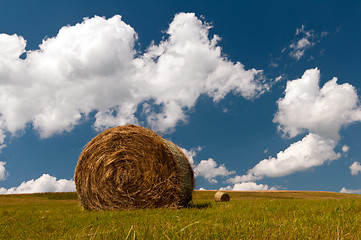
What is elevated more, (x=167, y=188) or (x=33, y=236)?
(x=167, y=188)

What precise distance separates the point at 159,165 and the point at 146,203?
1.21 meters

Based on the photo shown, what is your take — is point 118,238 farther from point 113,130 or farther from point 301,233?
point 113,130

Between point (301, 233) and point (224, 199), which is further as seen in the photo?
point (224, 199)

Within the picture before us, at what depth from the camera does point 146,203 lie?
8.39 m

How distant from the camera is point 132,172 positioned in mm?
8680

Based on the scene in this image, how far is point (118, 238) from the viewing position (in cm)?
259

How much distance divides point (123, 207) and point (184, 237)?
6.76m

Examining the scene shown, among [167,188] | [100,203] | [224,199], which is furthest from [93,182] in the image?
[224,199]

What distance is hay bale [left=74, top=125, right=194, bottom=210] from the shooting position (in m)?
8.40

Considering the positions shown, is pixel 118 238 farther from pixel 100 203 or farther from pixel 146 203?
pixel 100 203

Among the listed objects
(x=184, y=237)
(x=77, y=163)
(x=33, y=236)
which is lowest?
(x=33, y=236)

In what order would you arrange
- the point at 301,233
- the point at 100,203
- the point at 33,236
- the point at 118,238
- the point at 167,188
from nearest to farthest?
the point at 118,238, the point at 301,233, the point at 33,236, the point at 167,188, the point at 100,203

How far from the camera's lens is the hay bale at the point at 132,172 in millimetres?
8398

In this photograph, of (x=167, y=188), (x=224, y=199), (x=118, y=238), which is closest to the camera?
(x=118, y=238)
